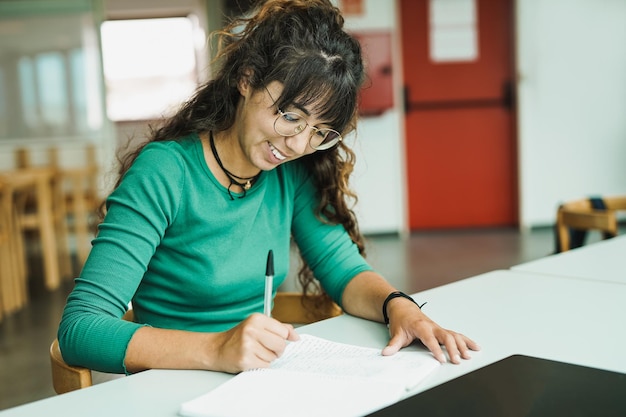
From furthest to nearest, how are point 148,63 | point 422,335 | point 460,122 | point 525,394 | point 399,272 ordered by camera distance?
point 148,63
point 460,122
point 399,272
point 422,335
point 525,394

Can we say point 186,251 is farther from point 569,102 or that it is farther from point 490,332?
point 569,102

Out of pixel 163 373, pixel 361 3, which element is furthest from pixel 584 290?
pixel 361 3

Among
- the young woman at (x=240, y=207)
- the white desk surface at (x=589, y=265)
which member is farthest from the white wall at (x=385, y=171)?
the young woman at (x=240, y=207)

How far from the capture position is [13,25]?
625 centimetres

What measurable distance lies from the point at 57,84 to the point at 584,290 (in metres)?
5.79

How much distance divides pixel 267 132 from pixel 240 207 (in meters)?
0.19

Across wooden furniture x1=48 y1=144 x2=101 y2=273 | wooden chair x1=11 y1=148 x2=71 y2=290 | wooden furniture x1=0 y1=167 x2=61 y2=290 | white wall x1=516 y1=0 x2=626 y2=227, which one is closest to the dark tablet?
wooden chair x1=11 y1=148 x2=71 y2=290

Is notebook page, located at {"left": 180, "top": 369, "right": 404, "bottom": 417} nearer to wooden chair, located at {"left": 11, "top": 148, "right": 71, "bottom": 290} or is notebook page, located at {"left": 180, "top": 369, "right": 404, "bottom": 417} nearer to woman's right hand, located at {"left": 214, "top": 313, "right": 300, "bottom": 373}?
woman's right hand, located at {"left": 214, "top": 313, "right": 300, "bottom": 373}

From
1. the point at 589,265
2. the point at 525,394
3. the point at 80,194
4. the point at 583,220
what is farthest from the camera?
the point at 80,194

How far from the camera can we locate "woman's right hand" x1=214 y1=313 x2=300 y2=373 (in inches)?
38.8

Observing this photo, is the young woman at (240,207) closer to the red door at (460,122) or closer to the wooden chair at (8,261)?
the wooden chair at (8,261)

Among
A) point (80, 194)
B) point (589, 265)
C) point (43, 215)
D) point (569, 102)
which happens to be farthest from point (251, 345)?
point (569, 102)

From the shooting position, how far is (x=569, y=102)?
19.0 ft

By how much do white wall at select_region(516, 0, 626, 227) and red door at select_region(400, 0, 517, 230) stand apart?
0.17 metres
